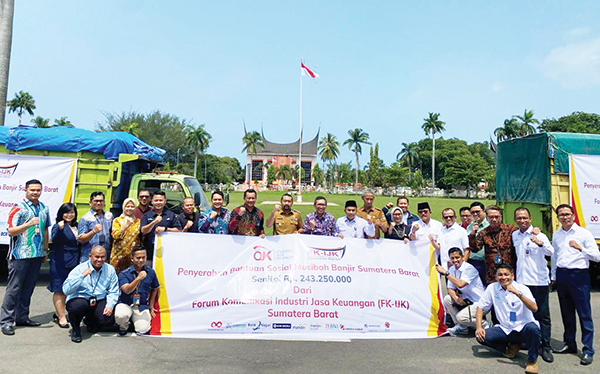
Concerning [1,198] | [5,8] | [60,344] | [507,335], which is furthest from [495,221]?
[5,8]

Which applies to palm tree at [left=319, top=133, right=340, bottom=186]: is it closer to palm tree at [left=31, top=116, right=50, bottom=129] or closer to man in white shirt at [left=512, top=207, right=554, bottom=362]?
palm tree at [left=31, top=116, right=50, bottom=129]

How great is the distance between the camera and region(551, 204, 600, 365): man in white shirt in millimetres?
4461

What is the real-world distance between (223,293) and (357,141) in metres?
80.7

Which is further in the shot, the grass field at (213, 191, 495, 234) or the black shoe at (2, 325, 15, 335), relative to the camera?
the grass field at (213, 191, 495, 234)

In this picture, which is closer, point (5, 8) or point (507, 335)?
point (507, 335)

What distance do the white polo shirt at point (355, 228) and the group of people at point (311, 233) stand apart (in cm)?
2

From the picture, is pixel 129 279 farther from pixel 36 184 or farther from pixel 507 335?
pixel 507 335

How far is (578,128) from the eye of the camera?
Result: 6500 centimetres

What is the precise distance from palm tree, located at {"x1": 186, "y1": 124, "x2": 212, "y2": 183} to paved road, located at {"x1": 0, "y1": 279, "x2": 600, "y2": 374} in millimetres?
58930

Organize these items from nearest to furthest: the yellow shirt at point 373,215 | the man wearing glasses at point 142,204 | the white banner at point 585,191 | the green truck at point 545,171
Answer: the man wearing glasses at point 142,204 < the yellow shirt at point 373,215 < the white banner at point 585,191 < the green truck at point 545,171

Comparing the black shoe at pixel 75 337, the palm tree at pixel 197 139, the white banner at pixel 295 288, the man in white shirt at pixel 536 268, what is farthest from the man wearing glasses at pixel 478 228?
the palm tree at pixel 197 139

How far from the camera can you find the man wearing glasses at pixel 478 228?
5773 mm

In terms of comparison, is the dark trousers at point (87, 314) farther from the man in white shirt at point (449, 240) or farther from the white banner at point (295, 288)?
the man in white shirt at point (449, 240)

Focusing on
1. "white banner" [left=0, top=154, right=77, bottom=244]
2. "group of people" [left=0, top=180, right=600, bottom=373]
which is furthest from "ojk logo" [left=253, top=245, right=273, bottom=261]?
"white banner" [left=0, top=154, right=77, bottom=244]
